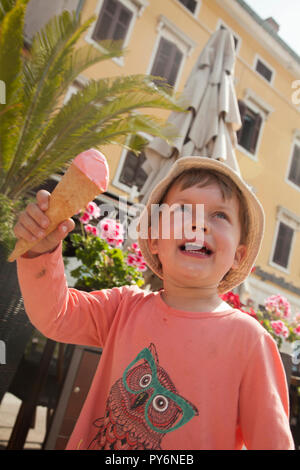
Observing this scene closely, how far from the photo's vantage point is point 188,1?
11539mm

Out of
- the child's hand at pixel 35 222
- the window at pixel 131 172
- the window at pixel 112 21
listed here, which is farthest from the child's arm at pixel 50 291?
the window at pixel 112 21

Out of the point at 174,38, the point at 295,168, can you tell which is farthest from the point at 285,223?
the point at 174,38

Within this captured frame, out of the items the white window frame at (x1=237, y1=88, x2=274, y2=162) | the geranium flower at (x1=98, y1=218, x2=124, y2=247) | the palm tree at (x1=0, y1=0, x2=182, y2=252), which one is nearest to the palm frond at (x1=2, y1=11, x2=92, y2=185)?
the palm tree at (x1=0, y1=0, x2=182, y2=252)

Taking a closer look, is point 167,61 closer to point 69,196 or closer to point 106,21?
point 106,21

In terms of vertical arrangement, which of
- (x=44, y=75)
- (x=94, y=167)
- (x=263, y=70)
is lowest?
(x=94, y=167)

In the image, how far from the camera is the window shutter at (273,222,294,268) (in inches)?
516

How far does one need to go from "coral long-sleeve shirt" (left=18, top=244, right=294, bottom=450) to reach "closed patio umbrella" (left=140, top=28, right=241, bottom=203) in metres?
2.74

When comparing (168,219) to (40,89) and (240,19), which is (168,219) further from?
(240,19)

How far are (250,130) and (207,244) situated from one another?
13.2m

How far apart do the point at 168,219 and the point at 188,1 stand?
1282 cm

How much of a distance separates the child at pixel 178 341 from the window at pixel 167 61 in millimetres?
10490

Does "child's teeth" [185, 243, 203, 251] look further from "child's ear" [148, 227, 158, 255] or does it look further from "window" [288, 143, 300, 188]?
"window" [288, 143, 300, 188]

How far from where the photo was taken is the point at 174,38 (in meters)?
11.1
